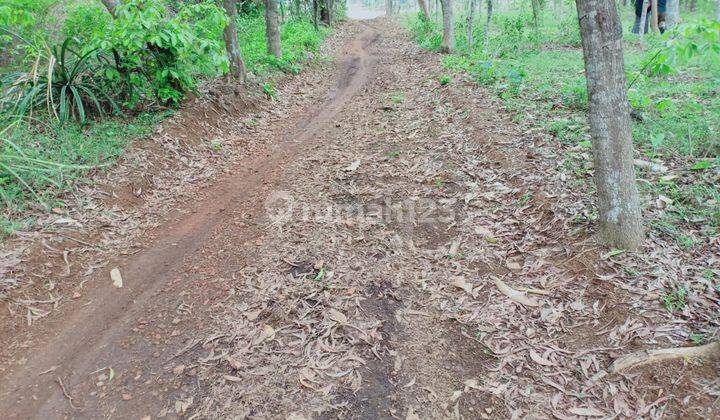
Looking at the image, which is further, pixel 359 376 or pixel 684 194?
pixel 684 194

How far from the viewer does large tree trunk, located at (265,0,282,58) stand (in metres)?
12.4

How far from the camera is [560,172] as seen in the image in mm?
5203

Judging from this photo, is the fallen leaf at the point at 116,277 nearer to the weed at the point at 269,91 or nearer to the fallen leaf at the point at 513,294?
the fallen leaf at the point at 513,294

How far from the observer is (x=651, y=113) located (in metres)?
6.46

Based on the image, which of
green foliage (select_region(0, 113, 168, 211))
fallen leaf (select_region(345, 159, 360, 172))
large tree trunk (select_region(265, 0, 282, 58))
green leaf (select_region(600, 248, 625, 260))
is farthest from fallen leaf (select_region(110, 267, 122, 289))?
large tree trunk (select_region(265, 0, 282, 58))

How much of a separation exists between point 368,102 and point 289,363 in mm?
7917

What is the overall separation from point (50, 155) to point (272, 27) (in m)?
8.09

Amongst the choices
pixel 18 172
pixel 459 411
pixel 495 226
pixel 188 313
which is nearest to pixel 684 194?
pixel 495 226

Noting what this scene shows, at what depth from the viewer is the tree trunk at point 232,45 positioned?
31.2ft

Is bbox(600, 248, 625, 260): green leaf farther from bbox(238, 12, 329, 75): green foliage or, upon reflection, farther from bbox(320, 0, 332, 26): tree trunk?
bbox(320, 0, 332, 26): tree trunk

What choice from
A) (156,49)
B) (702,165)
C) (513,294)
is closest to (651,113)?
(702,165)

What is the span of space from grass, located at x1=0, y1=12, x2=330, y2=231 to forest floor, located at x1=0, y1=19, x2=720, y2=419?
1.01 feet

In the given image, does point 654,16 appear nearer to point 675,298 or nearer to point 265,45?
point 265,45

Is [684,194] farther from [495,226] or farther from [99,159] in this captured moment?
[99,159]
